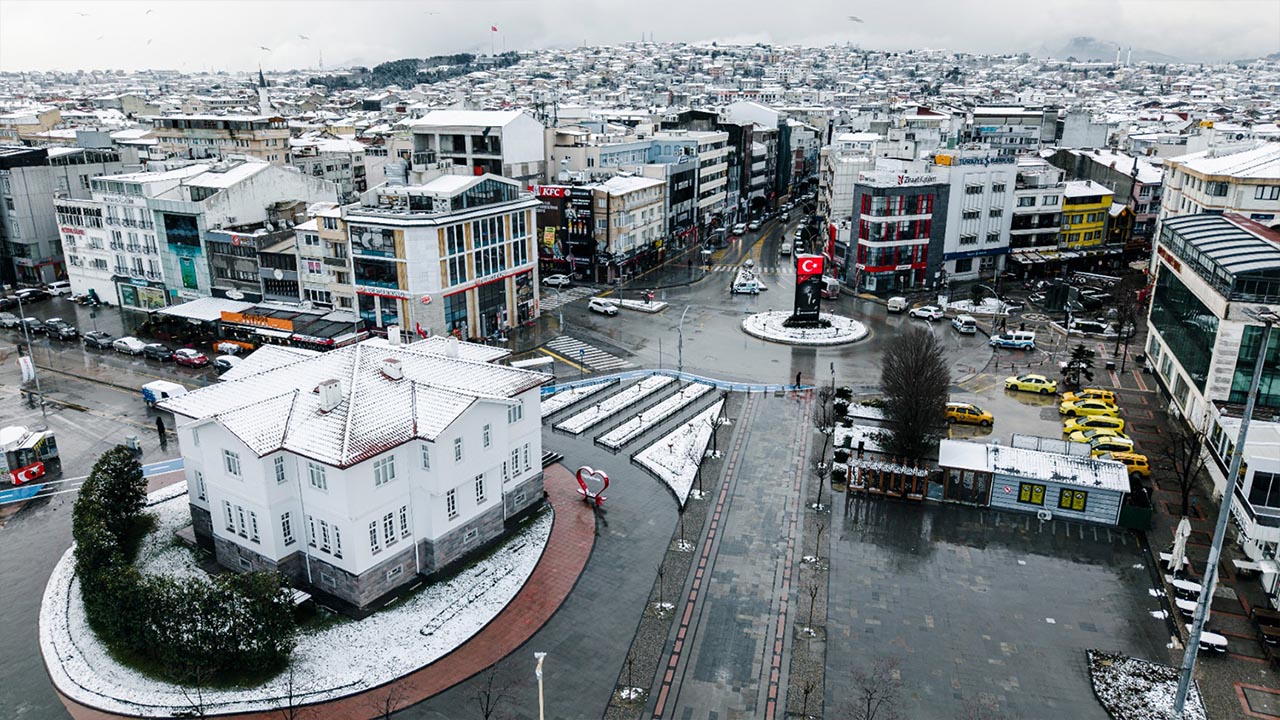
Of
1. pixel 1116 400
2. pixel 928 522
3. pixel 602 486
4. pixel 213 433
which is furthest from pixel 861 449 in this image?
pixel 213 433

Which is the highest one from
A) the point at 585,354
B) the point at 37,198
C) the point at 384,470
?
the point at 37,198

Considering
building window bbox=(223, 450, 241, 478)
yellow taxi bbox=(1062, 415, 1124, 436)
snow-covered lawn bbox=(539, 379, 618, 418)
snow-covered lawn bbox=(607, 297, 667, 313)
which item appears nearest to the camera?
building window bbox=(223, 450, 241, 478)

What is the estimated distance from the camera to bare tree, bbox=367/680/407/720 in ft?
91.3

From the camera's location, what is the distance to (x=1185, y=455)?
45.3m

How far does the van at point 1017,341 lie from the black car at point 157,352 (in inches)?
2712

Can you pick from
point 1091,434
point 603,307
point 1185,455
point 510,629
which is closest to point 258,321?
point 603,307

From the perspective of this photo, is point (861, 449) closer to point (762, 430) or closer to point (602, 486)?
point (762, 430)

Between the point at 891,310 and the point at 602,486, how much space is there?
157 ft

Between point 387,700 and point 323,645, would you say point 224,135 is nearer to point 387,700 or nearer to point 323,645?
point 323,645

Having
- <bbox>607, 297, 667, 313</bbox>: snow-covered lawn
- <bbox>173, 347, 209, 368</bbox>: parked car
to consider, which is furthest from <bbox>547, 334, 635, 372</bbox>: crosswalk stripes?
<bbox>173, 347, 209, 368</bbox>: parked car

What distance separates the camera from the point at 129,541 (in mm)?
38250

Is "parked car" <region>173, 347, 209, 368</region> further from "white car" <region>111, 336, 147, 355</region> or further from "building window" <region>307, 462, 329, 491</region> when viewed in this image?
"building window" <region>307, 462, 329, 491</region>

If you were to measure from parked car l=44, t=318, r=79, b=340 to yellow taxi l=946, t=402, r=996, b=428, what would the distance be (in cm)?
7331

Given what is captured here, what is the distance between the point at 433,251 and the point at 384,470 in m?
35.2
